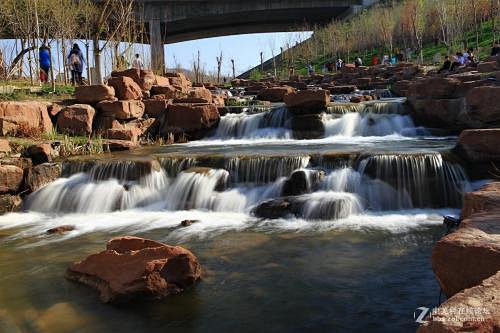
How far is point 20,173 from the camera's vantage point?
1024 centimetres

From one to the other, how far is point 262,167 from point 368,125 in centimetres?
614

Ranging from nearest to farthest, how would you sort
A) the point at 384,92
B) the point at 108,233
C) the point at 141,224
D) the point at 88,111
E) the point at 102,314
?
the point at 102,314, the point at 108,233, the point at 141,224, the point at 88,111, the point at 384,92

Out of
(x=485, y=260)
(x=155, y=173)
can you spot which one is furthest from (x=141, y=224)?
(x=485, y=260)

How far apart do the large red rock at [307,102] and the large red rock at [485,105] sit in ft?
14.8

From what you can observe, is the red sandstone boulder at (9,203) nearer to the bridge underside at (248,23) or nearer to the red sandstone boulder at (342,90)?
the red sandstone boulder at (342,90)

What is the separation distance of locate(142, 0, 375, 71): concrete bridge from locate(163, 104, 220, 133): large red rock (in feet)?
65.4

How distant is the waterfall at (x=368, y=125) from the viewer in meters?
14.7

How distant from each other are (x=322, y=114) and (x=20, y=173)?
28.8ft

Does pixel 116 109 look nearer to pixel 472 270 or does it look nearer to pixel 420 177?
pixel 420 177

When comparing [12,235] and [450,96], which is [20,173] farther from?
[450,96]

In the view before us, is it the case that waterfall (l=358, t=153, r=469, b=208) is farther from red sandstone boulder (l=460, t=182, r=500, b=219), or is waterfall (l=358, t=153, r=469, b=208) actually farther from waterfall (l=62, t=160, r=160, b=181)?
waterfall (l=62, t=160, r=160, b=181)

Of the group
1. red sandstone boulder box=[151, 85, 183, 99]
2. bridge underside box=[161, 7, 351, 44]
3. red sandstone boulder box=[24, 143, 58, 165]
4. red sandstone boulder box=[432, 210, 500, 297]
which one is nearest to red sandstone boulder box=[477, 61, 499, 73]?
red sandstone boulder box=[151, 85, 183, 99]

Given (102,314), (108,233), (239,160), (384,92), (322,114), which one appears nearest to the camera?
(102,314)

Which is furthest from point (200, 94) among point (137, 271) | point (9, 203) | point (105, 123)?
point (137, 271)
